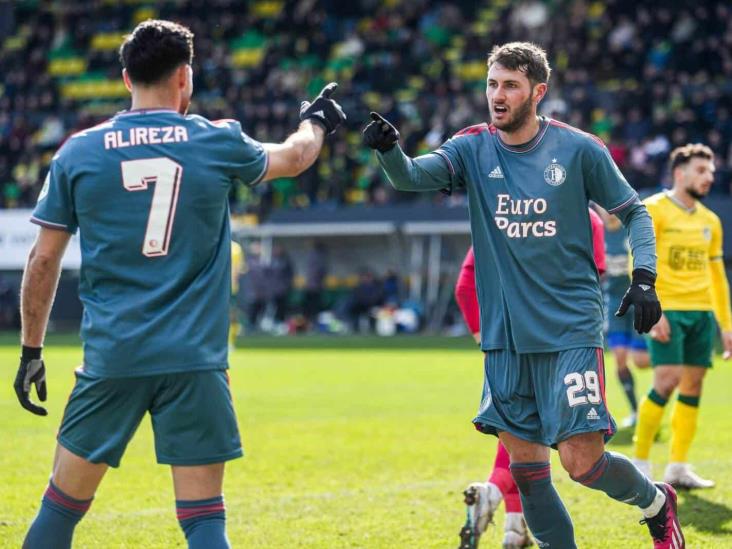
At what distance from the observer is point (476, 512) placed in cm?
662

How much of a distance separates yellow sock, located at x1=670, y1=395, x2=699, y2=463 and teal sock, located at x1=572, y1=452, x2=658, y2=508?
3.11m

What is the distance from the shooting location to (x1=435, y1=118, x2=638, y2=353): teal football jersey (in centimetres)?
564

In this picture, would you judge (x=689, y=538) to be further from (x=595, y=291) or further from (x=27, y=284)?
(x=27, y=284)

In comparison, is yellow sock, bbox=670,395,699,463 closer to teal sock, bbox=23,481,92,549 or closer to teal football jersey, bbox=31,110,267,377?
teal football jersey, bbox=31,110,267,377

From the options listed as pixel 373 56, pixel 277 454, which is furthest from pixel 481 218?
pixel 373 56

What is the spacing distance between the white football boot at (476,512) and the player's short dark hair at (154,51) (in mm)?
3084

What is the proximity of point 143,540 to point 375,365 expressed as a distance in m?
13.5

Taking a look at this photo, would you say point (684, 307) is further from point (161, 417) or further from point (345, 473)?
point (161, 417)

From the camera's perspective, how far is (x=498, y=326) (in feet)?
18.9

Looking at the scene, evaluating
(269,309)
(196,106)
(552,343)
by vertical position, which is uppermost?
(196,106)

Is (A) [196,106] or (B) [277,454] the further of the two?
(A) [196,106]

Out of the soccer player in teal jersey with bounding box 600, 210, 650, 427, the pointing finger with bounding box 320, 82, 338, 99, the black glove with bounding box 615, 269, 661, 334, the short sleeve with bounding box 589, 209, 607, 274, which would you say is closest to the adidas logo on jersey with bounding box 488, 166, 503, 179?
the black glove with bounding box 615, 269, 661, 334

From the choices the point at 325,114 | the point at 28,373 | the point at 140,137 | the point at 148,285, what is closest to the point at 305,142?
the point at 325,114

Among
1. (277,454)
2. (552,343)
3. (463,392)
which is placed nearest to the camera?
(552,343)
